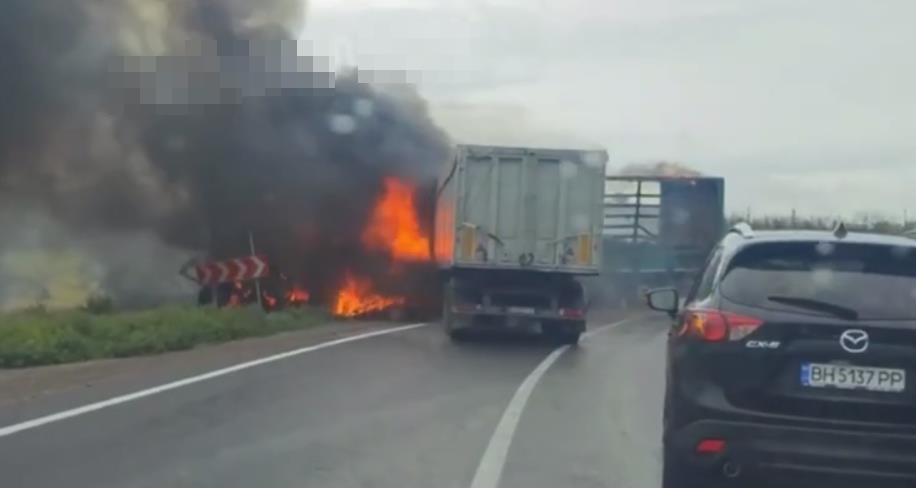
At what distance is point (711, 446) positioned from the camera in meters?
7.79

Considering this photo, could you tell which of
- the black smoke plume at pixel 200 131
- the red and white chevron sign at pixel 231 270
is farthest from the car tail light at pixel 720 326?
the black smoke plume at pixel 200 131

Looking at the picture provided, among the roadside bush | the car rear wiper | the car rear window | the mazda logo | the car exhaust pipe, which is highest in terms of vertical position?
the car rear window

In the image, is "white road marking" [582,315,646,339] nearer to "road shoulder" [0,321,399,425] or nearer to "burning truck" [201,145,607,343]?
"burning truck" [201,145,607,343]

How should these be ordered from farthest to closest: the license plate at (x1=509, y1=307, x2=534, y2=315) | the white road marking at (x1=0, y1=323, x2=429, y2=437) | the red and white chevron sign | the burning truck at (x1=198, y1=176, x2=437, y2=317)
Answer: the burning truck at (x1=198, y1=176, x2=437, y2=317) < the red and white chevron sign < the license plate at (x1=509, y1=307, x2=534, y2=315) < the white road marking at (x1=0, y1=323, x2=429, y2=437)

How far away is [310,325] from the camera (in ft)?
80.3

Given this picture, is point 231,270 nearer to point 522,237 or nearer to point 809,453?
point 522,237

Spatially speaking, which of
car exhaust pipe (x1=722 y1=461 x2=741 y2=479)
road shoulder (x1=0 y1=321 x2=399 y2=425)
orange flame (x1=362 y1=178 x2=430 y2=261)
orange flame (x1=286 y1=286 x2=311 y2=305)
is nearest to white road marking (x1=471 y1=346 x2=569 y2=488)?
car exhaust pipe (x1=722 y1=461 x2=741 y2=479)

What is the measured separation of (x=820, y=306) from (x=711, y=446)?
0.98 m

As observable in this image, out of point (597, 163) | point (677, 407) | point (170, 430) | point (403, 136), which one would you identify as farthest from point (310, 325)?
point (677, 407)

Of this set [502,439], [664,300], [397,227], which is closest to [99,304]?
[397,227]

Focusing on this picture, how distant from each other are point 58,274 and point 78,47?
22.9ft

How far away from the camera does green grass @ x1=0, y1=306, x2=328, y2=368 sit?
16.4 meters

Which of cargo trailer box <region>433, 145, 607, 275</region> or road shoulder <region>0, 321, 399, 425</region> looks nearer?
road shoulder <region>0, 321, 399, 425</region>

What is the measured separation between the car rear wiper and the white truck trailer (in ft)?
48.3
